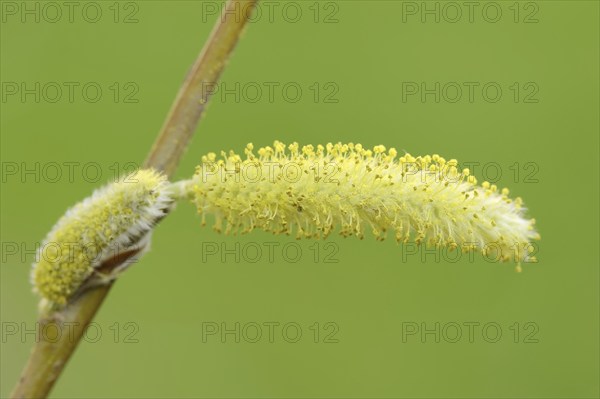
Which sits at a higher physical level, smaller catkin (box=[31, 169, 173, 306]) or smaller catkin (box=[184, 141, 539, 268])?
smaller catkin (box=[184, 141, 539, 268])

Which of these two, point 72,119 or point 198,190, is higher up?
point 72,119

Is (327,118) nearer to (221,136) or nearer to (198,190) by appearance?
(221,136)

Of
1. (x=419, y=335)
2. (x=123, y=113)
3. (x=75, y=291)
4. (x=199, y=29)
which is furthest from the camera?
(x=199, y=29)

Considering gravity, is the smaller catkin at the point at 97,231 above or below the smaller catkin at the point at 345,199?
below

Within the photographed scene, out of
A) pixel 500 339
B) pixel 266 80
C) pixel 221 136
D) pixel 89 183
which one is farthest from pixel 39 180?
pixel 500 339
